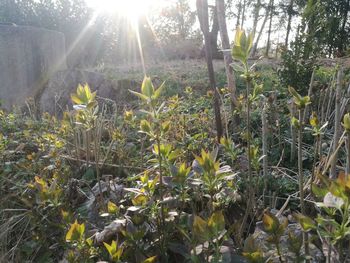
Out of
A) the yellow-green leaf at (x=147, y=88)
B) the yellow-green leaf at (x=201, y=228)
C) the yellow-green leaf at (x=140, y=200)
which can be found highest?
the yellow-green leaf at (x=147, y=88)

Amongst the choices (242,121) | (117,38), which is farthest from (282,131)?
(117,38)

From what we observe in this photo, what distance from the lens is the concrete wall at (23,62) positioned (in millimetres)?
8148

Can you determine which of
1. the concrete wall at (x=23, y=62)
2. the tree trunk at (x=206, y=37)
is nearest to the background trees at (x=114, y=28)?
the concrete wall at (x=23, y=62)

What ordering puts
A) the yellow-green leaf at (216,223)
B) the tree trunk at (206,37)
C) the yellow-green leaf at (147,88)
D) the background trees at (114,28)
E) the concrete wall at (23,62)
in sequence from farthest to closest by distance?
1. the background trees at (114,28)
2. the concrete wall at (23,62)
3. the tree trunk at (206,37)
4. the yellow-green leaf at (147,88)
5. the yellow-green leaf at (216,223)

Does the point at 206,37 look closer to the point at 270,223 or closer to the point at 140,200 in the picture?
the point at 140,200

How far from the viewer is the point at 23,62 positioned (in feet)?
28.2

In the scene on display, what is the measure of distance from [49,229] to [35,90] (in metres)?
7.64

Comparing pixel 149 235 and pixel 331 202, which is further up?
pixel 331 202

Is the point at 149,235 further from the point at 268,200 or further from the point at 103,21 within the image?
the point at 103,21

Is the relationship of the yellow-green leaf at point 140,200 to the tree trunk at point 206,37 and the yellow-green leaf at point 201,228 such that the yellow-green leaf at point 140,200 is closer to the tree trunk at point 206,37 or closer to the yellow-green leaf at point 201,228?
the yellow-green leaf at point 201,228

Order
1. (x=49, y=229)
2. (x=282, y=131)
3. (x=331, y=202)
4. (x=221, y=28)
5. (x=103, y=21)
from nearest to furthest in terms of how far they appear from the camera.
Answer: (x=331, y=202), (x=49, y=229), (x=282, y=131), (x=221, y=28), (x=103, y=21)

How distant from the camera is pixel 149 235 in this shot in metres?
1.38

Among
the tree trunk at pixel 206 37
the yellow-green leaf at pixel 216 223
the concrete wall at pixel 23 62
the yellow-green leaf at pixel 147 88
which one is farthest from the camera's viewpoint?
the concrete wall at pixel 23 62

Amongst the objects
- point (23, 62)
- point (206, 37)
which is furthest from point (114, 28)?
point (206, 37)
